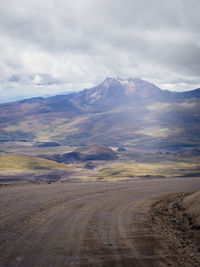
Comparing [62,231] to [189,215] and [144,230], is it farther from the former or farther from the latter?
[189,215]

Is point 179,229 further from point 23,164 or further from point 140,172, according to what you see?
point 23,164

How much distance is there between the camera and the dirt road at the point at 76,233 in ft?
35.1

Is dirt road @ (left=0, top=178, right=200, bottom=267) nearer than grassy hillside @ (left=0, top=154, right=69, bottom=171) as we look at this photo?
Yes

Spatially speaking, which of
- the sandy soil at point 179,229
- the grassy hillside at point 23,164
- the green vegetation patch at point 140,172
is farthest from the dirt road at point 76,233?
the grassy hillside at point 23,164

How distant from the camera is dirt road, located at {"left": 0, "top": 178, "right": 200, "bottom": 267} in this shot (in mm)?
10688

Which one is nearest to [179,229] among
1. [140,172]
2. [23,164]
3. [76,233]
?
[76,233]

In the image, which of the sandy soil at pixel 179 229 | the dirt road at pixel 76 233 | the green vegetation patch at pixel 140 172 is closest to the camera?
the dirt road at pixel 76 233

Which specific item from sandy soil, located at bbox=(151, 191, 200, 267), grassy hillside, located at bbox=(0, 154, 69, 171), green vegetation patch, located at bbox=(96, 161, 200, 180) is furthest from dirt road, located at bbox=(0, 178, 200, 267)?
grassy hillside, located at bbox=(0, 154, 69, 171)

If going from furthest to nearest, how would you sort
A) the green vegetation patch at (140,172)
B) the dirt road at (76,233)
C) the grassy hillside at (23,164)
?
the grassy hillside at (23,164), the green vegetation patch at (140,172), the dirt road at (76,233)

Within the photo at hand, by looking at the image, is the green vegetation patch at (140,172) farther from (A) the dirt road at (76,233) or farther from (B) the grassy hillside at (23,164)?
(A) the dirt road at (76,233)

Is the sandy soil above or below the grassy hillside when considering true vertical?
below

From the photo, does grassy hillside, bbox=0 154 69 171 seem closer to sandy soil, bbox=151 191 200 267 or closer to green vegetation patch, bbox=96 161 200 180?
green vegetation patch, bbox=96 161 200 180

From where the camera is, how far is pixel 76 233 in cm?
1410

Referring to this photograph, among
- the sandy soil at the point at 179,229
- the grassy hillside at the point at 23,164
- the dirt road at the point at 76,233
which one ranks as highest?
the grassy hillside at the point at 23,164
